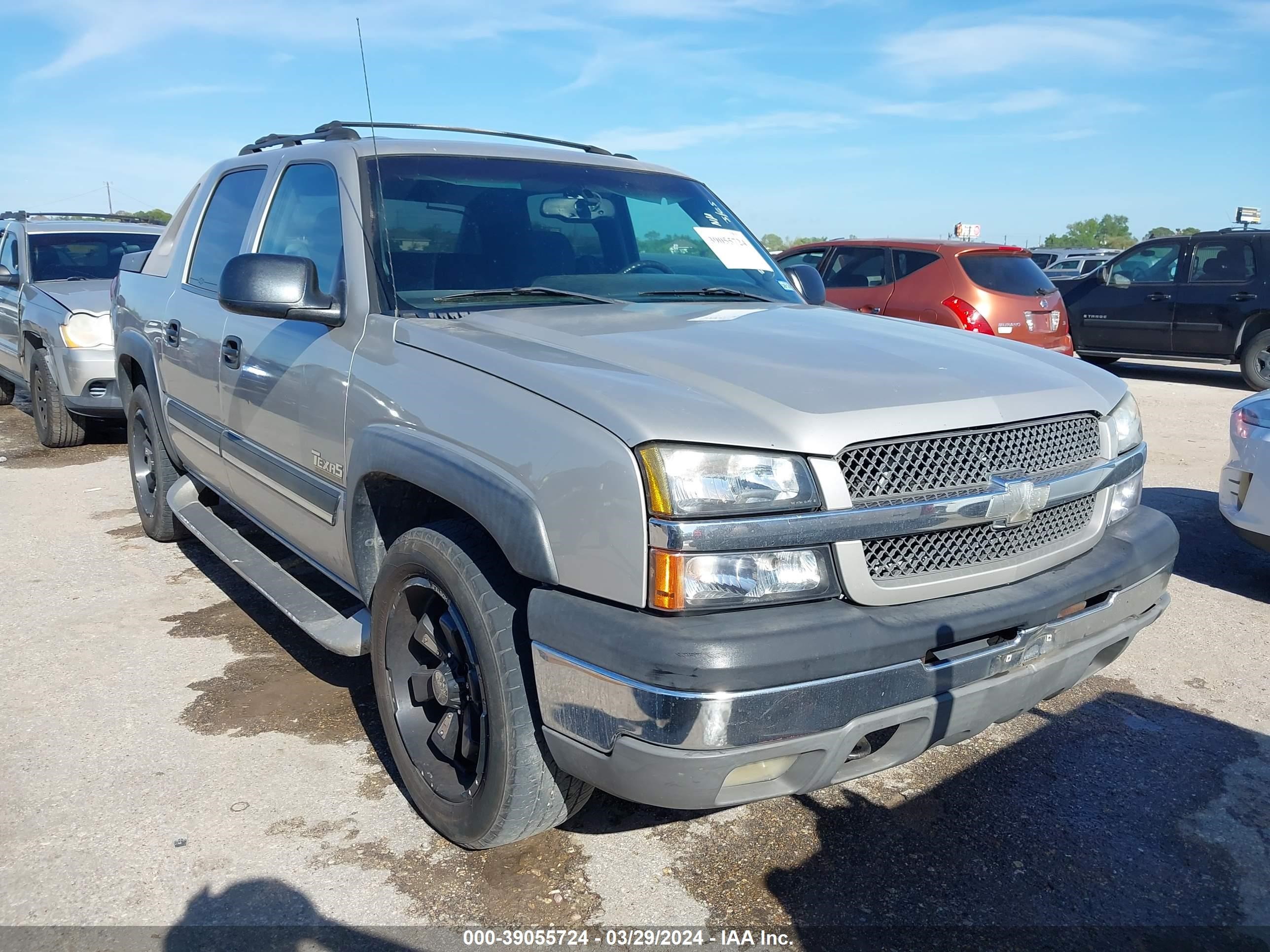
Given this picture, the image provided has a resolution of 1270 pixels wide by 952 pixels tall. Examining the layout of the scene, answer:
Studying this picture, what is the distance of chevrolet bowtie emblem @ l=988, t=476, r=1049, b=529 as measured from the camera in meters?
2.41

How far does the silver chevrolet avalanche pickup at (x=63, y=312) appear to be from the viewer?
304 inches

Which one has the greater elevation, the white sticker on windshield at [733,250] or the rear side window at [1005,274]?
the white sticker on windshield at [733,250]

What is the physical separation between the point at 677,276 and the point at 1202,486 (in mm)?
4908

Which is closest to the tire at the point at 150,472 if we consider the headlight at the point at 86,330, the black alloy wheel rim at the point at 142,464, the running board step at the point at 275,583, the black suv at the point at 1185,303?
the black alloy wheel rim at the point at 142,464

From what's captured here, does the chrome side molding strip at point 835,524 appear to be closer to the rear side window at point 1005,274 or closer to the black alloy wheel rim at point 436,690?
the black alloy wheel rim at point 436,690

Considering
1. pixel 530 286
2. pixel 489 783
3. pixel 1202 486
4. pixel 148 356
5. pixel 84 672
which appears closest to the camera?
pixel 489 783

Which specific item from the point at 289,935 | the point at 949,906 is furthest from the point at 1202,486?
the point at 289,935

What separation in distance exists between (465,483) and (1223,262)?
12177mm

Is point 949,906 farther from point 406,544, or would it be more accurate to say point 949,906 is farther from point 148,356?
point 148,356

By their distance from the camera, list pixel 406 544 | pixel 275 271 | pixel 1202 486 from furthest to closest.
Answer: pixel 1202 486
pixel 275 271
pixel 406 544

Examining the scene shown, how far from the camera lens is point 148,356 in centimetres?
492

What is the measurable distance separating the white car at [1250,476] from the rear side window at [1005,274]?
520cm

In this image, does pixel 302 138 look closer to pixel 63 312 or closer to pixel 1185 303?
pixel 63 312

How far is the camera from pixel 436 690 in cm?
275
